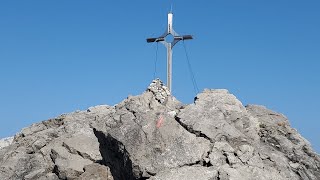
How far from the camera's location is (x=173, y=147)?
26406mm

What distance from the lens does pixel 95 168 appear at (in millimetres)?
30422

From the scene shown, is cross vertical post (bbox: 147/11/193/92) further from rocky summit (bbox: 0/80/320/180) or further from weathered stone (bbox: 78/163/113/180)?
weathered stone (bbox: 78/163/113/180)

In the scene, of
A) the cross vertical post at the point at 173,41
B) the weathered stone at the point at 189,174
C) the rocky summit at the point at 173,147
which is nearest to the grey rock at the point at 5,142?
the rocky summit at the point at 173,147

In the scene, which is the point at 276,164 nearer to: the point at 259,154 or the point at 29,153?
the point at 259,154

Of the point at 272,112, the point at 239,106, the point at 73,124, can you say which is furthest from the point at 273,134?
the point at 73,124

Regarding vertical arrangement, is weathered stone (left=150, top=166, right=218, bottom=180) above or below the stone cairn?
below

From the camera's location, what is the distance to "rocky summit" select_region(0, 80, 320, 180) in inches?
1022

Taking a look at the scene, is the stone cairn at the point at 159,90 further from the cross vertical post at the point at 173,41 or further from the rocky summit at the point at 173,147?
the cross vertical post at the point at 173,41

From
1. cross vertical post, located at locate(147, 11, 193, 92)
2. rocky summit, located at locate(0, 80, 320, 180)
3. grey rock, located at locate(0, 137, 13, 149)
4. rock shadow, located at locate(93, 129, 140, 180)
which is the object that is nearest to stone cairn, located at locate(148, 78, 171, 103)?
rocky summit, located at locate(0, 80, 320, 180)

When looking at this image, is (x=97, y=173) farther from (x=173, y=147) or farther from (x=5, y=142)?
(x=5, y=142)

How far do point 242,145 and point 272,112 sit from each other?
30.7ft

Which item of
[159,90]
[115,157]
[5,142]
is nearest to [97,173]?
[115,157]

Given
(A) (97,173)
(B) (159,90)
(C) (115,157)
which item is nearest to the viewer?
(C) (115,157)

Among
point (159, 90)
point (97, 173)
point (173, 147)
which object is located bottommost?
point (173, 147)
